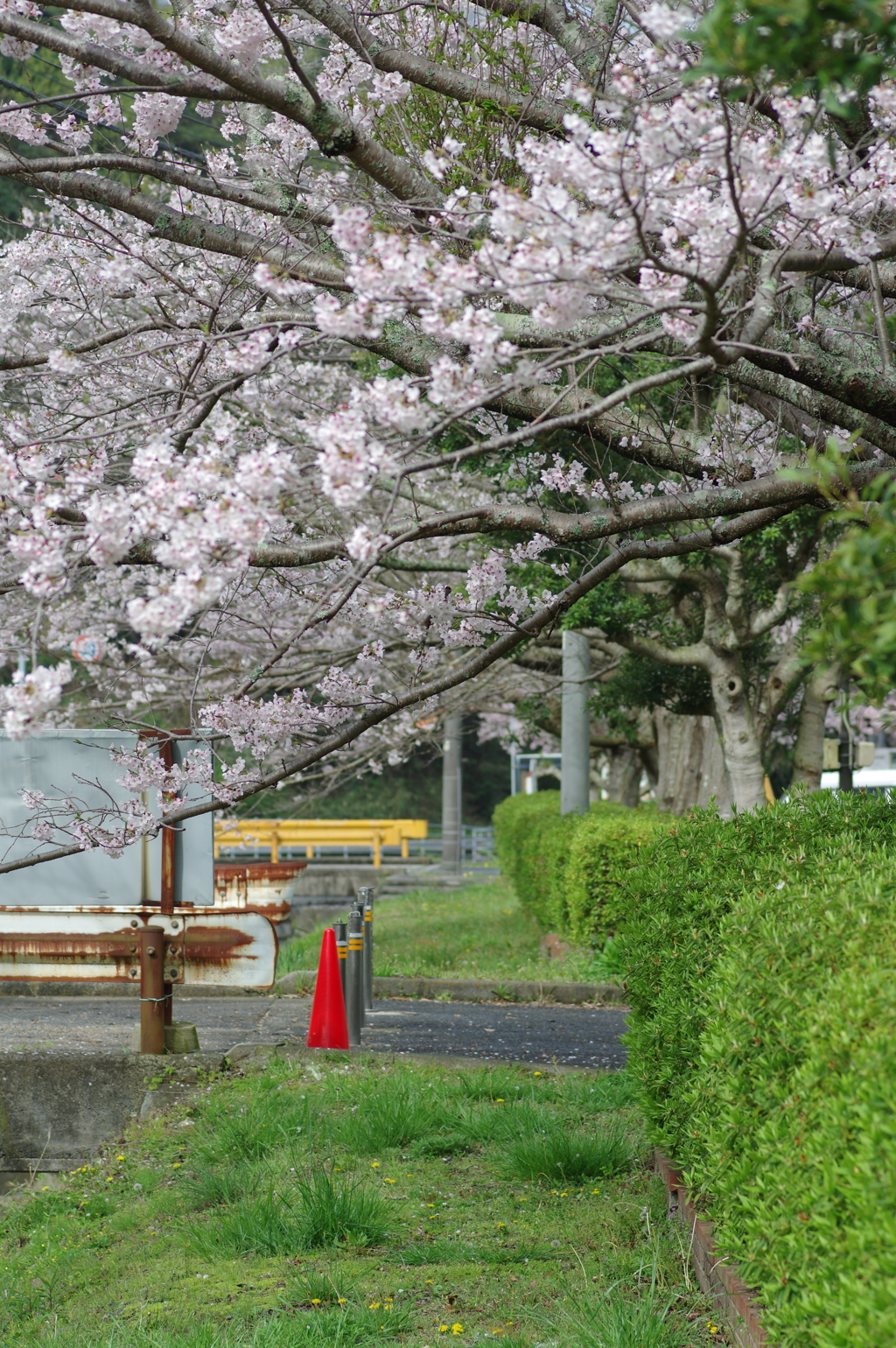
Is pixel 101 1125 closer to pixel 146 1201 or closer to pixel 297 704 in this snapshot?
pixel 146 1201

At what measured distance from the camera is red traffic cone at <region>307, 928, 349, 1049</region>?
7.42m

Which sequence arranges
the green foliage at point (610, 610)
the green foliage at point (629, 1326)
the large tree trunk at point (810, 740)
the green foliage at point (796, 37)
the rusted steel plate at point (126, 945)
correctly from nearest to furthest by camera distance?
the green foliage at point (796, 37)
the green foliage at point (629, 1326)
the rusted steel plate at point (126, 945)
the green foliage at point (610, 610)
the large tree trunk at point (810, 740)

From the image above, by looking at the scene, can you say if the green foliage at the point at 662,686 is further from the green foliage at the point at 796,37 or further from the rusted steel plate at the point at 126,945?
the green foliage at the point at 796,37

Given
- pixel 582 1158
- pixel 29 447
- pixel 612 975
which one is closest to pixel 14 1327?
pixel 582 1158

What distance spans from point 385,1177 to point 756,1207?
2636mm

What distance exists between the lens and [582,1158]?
499cm

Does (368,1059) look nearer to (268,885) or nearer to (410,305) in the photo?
(410,305)

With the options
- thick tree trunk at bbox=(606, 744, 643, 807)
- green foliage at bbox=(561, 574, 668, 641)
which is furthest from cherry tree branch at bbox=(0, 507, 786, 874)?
thick tree trunk at bbox=(606, 744, 643, 807)

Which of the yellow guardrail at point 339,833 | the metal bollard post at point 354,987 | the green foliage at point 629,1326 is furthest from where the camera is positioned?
the yellow guardrail at point 339,833

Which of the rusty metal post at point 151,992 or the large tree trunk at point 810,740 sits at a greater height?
the large tree trunk at point 810,740

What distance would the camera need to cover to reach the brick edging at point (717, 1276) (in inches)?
120

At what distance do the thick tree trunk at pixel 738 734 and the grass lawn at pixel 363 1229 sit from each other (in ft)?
17.5

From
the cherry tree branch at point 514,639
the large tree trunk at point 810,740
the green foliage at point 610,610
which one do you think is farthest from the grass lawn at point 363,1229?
the large tree trunk at point 810,740

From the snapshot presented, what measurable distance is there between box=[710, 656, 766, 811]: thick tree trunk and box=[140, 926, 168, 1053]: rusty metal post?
20.6 ft
